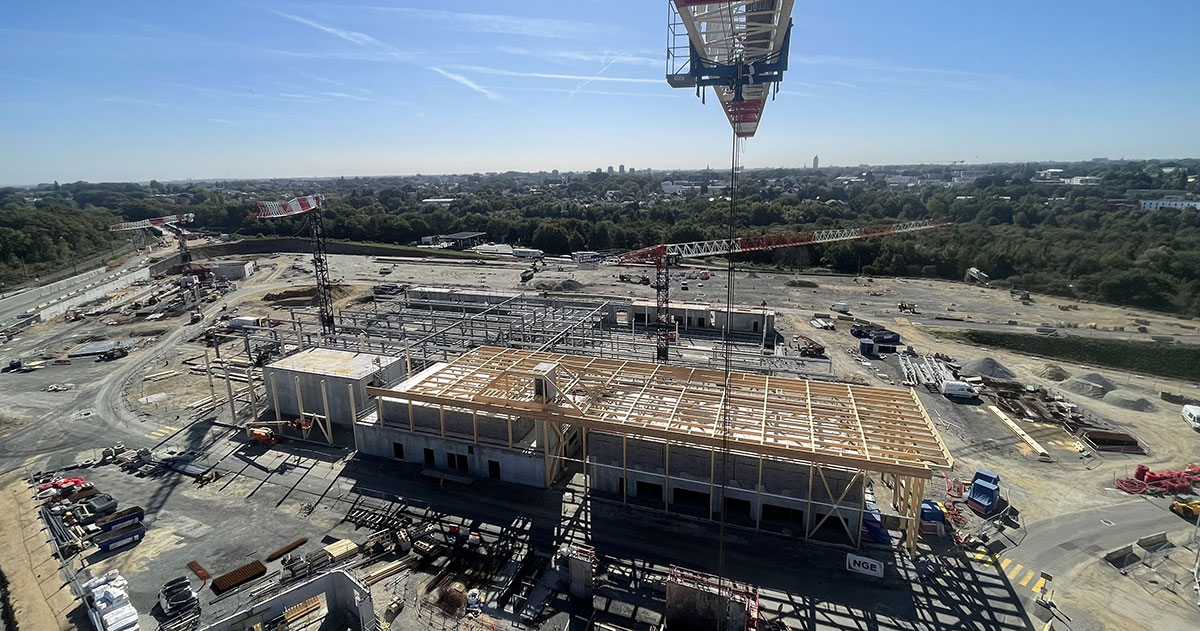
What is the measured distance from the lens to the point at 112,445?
23.3 metres

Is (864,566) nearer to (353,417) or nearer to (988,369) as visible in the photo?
(353,417)

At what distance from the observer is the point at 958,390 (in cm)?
2706

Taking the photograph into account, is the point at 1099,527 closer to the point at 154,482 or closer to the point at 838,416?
the point at 838,416

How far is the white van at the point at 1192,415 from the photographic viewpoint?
23812mm

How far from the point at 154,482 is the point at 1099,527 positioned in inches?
1278

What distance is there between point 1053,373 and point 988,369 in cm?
361

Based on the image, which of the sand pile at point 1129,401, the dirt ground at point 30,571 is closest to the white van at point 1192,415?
the sand pile at point 1129,401

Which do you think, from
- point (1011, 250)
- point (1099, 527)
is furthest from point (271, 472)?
point (1011, 250)

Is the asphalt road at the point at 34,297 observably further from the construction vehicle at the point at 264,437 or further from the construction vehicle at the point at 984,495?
the construction vehicle at the point at 984,495

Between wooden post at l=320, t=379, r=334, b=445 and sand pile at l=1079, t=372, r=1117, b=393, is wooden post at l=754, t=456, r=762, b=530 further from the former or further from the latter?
sand pile at l=1079, t=372, r=1117, b=393

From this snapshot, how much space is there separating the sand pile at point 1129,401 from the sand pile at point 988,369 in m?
4.14

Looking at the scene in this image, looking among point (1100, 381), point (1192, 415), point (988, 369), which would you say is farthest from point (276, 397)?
point (1192, 415)

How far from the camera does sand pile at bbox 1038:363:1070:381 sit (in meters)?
29.8

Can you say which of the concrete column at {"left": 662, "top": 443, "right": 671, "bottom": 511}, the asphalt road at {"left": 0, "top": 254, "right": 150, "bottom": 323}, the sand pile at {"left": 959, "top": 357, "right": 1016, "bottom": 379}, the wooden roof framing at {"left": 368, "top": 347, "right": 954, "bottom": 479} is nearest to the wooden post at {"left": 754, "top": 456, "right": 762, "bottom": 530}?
the wooden roof framing at {"left": 368, "top": 347, "right": 954, "bottom": 479}
